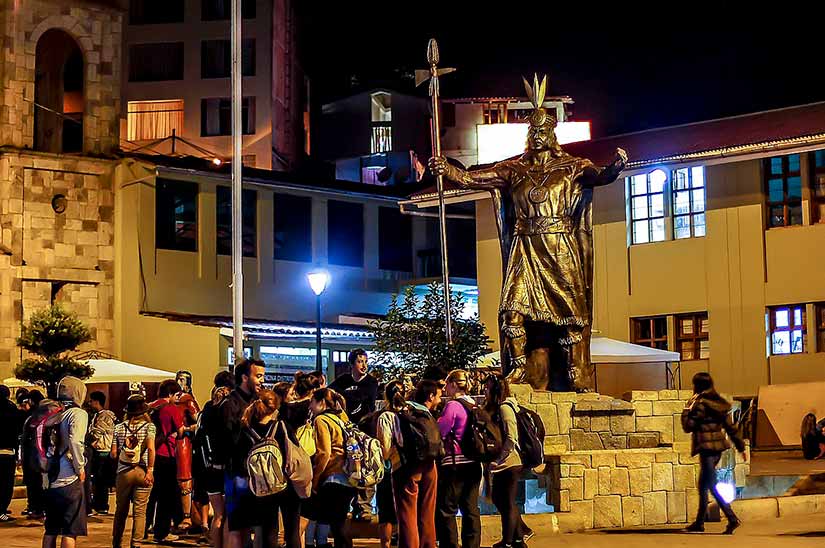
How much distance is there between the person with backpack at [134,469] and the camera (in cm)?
1402

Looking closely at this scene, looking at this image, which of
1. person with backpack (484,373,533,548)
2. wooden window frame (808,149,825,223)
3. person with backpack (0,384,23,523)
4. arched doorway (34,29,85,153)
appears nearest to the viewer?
person with backpack (484,373,533,548)

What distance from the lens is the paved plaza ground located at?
1424 centimetres

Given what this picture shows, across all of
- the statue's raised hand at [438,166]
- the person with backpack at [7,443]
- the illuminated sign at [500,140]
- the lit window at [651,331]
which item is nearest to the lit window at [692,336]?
the lit window at [651,331]

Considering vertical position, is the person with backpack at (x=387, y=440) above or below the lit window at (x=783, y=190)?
below

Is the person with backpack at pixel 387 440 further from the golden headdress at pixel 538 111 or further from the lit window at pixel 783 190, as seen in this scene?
the lit window at pixel 783 190

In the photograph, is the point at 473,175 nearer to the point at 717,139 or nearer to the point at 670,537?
the point at 670,537

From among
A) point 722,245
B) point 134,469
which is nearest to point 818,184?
point 722,245

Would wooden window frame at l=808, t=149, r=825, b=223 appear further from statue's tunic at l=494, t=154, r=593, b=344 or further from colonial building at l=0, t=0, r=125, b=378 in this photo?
colonial building at l=0, t=0, r=125, b=378

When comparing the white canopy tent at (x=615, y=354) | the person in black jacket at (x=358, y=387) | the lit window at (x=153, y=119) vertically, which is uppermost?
the lit window at (x=153, y=119)

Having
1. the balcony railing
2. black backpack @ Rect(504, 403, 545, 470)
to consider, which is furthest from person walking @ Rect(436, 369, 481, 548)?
the balcony railing

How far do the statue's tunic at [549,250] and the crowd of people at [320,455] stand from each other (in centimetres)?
276

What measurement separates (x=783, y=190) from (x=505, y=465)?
1825 cm

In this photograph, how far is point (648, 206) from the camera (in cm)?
3194

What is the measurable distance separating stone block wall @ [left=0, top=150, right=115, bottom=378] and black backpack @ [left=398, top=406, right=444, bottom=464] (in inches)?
919
